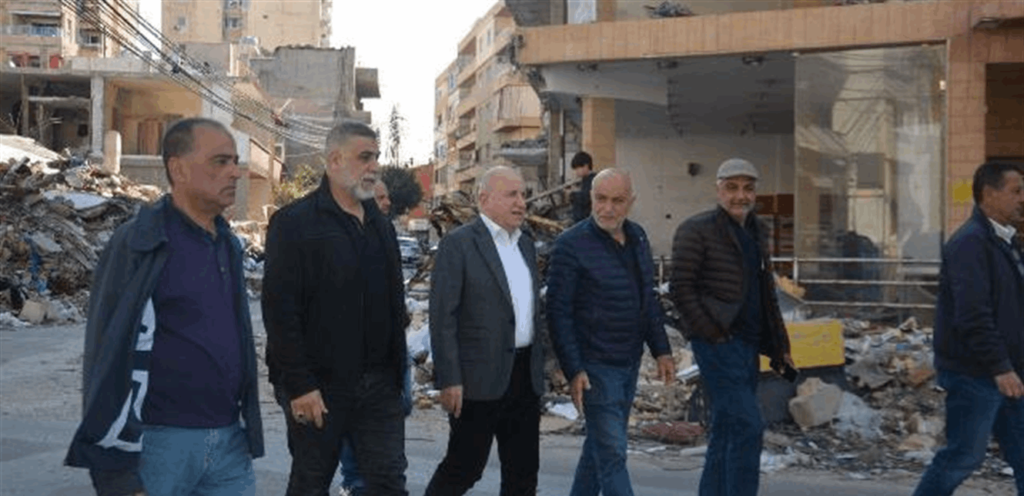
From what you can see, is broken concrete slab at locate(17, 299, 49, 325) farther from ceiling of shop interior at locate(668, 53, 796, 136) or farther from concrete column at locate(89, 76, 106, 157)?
concrete column at locate(89, 76, 106, 157)

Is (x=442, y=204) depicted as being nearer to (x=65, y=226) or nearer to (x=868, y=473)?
(x=868, y=473)

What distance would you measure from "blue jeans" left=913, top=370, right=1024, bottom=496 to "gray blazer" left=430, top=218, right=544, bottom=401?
1962 mm

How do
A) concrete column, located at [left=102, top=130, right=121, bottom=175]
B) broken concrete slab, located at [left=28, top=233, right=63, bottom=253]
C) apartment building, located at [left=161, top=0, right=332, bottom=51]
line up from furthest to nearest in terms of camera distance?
apartment building, located at [left=161, top=0, right=332, bottom=51] < concrete column, located at [left=102, top=130, right=121, bottom=175] < broken concrete slab, located at [left=28, top=233, right=63, bottom=253]

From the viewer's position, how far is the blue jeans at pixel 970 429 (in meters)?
5.91

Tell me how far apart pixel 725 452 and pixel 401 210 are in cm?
7452

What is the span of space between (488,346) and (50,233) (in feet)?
74.8

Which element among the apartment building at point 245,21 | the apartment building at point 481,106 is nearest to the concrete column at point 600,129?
the apartment building at point 481,106

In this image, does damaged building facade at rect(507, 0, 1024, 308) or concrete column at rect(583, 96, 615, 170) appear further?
concrete column at rect(583, 96, 615, 170)

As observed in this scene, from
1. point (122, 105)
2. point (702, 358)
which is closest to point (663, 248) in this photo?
point (702, 358)

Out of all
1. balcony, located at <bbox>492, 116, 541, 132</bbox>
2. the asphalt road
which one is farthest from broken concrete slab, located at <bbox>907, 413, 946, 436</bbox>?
balcony, located at <bbox>492, 116, 541, 132</bbox>

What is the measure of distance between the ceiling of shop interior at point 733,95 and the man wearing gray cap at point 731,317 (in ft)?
45.4

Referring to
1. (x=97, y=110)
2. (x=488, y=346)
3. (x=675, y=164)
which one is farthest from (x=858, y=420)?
(x=97, y=110)

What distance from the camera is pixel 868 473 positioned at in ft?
29.1

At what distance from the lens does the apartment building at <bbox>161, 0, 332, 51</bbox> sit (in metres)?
113
